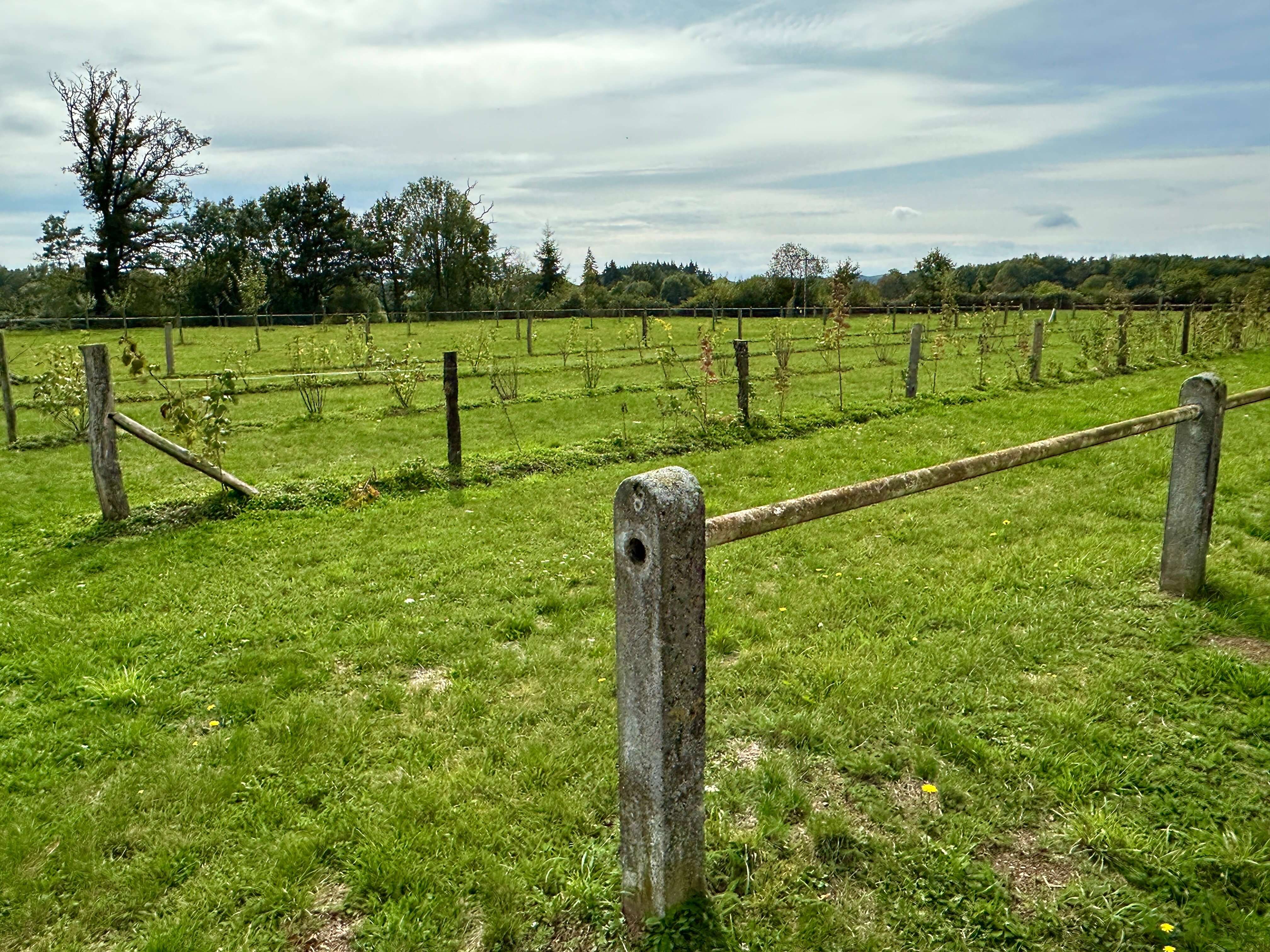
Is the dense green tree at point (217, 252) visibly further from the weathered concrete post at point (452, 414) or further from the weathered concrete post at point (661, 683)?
the weathered concrete post at point (661, 683)

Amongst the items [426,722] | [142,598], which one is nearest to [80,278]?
[142,598]

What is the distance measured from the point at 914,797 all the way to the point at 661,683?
4.96ft

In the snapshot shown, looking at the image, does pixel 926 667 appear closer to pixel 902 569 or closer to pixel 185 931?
pixel 902 569

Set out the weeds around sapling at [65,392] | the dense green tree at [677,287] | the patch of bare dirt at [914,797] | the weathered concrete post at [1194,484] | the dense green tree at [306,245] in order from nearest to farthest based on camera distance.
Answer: the patch of bare dirt at [914,797] → the weathered concrete post at [1194,484] → the weeds around sapling at [65,392] → the dense green tree at [306,245] → the dense green tree at [677,287]

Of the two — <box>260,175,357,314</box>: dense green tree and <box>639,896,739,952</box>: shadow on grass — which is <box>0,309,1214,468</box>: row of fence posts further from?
<box>260,175,357,314</box>: dense green tree

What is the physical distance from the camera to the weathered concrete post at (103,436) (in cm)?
654

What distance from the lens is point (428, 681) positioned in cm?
393

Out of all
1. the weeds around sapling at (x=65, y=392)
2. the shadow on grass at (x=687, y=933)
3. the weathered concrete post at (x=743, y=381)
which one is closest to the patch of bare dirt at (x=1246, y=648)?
the shadow on grass at (x=687, y=933)

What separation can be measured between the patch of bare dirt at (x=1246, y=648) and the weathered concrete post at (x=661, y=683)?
3206 millimetres

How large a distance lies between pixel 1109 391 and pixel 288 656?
46.9 feet

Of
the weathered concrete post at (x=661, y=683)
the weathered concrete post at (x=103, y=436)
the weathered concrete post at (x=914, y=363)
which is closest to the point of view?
the weathered concrete post at (x=661, y=683)

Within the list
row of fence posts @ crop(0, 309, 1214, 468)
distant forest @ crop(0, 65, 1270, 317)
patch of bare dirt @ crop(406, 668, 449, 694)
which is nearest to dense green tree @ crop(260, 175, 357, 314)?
distant forest @ crop(0, 65, 1270, 317)

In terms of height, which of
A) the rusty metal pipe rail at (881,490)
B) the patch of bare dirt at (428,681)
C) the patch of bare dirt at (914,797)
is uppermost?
the rusty metal pipe rail at (881,490)

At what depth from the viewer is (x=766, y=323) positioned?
3538cm
